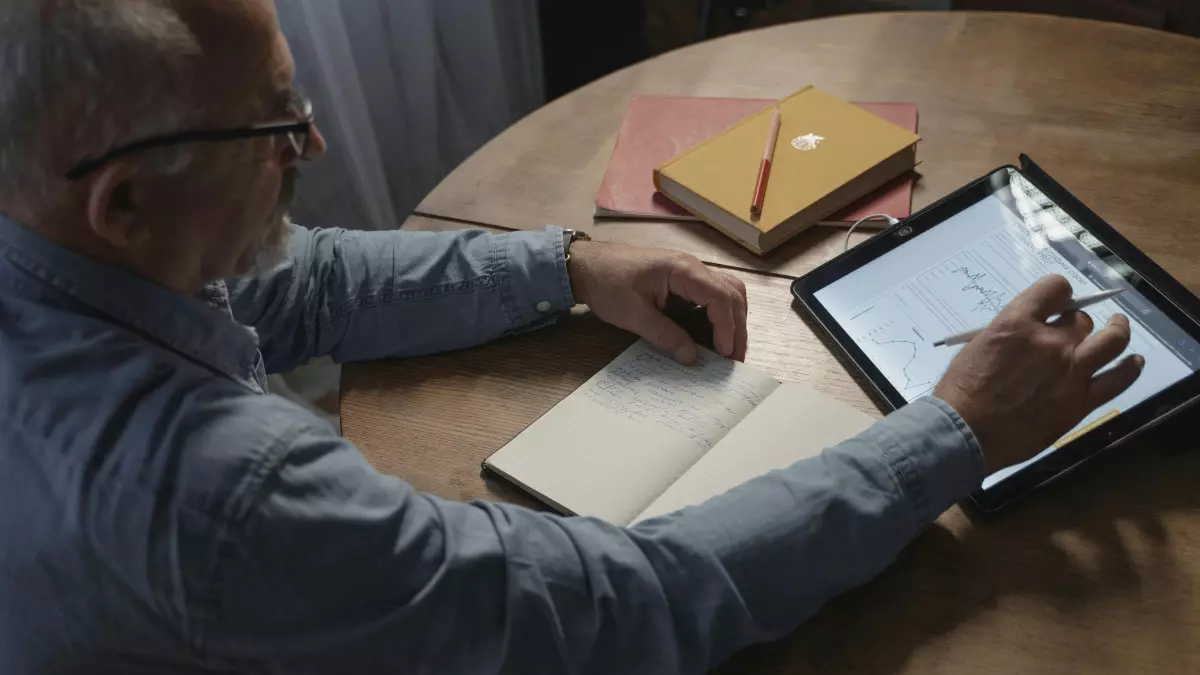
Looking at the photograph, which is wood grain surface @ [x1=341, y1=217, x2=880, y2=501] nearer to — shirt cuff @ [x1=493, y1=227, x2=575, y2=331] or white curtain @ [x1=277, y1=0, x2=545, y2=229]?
shirt cuff @ [x1=493, y1=227, x2=575, y2=331]

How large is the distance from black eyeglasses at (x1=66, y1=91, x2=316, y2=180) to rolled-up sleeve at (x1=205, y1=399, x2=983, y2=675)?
215 mm

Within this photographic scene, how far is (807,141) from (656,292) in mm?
323

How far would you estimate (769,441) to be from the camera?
34.4 inches

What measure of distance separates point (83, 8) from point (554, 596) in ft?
1.59

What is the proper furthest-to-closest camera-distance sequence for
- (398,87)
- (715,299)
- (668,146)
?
(398,87) → (668,146) → (715,299)

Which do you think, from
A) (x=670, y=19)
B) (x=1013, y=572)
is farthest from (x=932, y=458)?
(x=670, y=19)

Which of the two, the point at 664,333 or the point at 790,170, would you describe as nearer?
the point at 664,333

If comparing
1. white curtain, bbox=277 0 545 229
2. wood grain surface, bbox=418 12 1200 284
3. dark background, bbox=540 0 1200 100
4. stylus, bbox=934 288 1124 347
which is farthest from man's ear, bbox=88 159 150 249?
dark background, bbox=540 0 1200 100

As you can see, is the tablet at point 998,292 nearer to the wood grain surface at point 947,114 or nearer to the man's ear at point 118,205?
the wood grain surface at point 947,114

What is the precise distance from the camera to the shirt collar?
67cm

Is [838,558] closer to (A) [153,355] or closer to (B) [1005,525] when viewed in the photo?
(B) [1005,525]

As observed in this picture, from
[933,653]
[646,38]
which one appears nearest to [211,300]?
[933,653]

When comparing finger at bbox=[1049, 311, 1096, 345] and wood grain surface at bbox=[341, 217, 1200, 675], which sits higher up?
finger at bbox=[1049, 311, 1096, 345]

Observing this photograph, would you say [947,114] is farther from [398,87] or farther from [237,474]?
[398,87]
